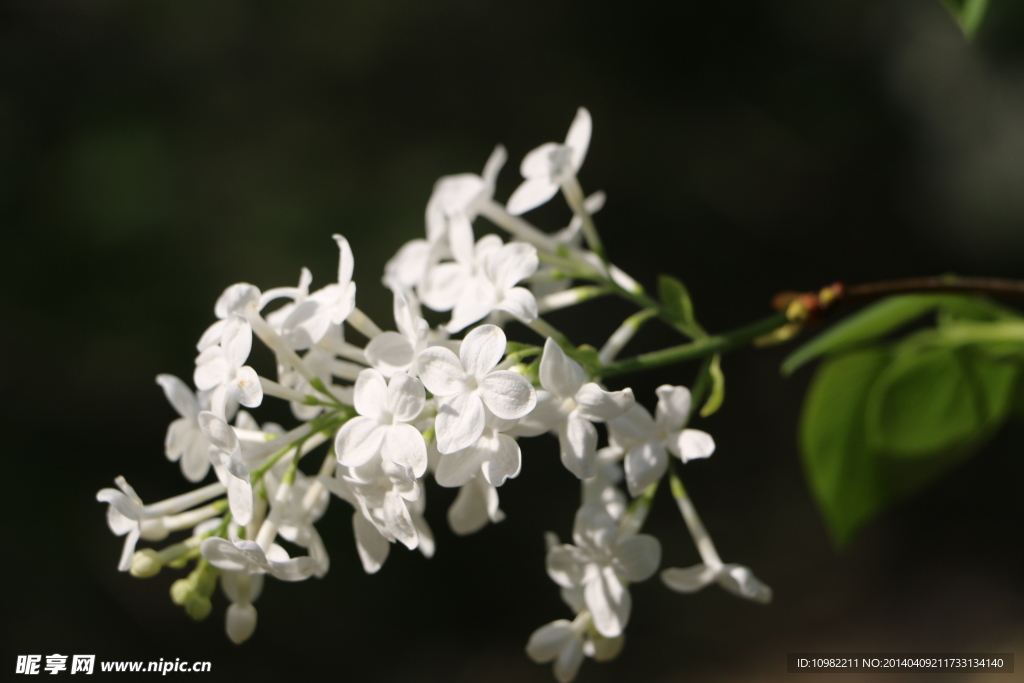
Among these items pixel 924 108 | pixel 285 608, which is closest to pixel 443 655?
pixel 285 608

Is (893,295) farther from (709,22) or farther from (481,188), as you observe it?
(709,22)

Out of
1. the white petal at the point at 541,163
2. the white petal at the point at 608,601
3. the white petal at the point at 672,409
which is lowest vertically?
the white petal at the point at 608,601

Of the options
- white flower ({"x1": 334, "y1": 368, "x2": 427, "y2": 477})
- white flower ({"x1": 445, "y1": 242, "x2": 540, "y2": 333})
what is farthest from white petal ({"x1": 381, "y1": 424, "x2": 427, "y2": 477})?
white flower ({"x1": 445, "y1": 242, "x2": 540, "y2": 333})

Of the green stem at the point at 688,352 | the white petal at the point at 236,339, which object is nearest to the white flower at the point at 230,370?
the white petal at the point at 236,339

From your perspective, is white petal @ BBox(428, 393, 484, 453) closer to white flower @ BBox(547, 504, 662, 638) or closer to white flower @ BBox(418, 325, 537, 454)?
white flower @ BBox(418, 325, 537, 454)

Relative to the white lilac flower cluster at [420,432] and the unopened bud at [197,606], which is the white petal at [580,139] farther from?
the unopened bud at [197,606]

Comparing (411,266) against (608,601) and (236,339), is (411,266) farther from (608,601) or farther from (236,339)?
(608,601)
